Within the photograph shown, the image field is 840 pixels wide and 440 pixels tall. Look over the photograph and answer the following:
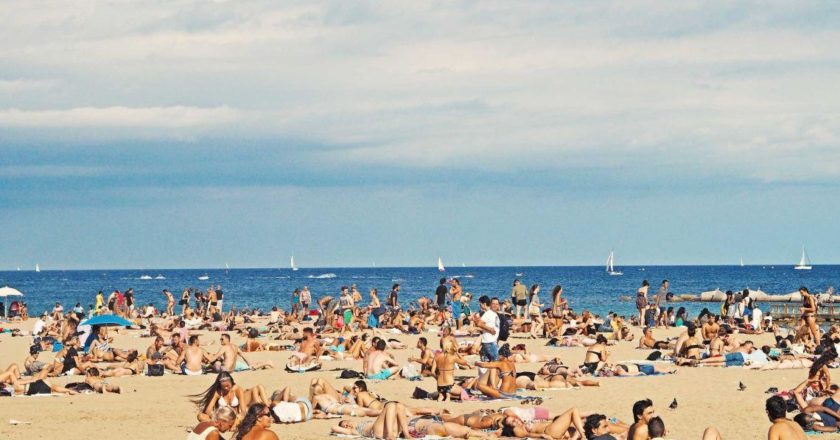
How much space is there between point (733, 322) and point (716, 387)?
611 inches

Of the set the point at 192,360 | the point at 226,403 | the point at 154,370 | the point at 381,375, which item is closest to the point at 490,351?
the point at 381,375

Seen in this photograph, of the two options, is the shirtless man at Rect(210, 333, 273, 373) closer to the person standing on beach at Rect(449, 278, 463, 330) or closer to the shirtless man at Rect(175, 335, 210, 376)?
the shirtless man at Rect(175, 335, 210, 376)

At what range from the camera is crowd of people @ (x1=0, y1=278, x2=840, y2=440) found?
1385 centimetres

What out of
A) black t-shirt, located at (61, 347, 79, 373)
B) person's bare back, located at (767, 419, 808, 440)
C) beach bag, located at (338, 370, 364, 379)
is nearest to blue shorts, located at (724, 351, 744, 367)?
beach bag, located at (338, 370, 364, 379)

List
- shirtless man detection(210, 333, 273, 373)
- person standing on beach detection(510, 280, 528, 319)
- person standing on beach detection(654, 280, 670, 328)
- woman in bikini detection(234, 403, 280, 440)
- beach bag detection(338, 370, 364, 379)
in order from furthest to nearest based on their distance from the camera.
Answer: person standing on beach detection(654, 280, 670, 328)
person standing on beach detection(510, 280, 528, 319)
shirtless man detection(210, 333, 273, 373)
beach bag detection(338, 370, 364, 379)
woman in bikini detection(234, 403, 280, 440)

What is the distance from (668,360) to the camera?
2364 cm

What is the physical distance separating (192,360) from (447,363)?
7.21 metres

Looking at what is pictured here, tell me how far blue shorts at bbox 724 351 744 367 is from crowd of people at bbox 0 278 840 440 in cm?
4

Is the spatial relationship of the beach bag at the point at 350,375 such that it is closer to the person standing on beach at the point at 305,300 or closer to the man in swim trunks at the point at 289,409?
the man in swim trunks at the point at 289,409

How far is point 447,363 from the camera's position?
17.6 metres

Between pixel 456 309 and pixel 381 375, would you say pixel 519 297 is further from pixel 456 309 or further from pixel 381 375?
pixel 381 375

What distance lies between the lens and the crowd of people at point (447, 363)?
13.9m

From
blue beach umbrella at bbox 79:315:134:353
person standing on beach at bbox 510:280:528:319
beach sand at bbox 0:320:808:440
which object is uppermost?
person standing on beach at bbox 510:280:528:319

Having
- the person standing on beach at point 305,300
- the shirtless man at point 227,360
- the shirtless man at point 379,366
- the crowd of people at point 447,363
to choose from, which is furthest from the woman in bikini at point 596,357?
the person standing on beach at point 305,300
